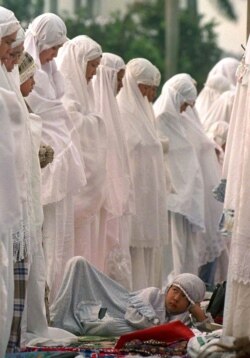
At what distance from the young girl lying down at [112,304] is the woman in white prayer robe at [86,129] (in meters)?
1.73

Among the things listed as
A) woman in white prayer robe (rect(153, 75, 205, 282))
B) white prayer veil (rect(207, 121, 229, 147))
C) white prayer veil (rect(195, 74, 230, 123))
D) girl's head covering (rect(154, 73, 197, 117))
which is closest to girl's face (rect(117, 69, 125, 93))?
woman in white prayer robe (rect(153, 75, 205, 282))

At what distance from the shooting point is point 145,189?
56.5ft

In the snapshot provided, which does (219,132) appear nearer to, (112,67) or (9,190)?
(112,67)

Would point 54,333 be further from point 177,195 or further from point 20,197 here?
point 177,195

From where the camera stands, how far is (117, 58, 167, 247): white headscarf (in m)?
17.1

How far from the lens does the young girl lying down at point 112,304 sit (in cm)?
1361

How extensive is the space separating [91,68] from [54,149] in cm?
130

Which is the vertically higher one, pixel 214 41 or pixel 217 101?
pixel 217 101

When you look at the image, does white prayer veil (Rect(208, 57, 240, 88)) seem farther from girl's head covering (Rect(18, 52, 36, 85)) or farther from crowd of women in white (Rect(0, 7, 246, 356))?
girl's head covering (Rect(18, 52, 36, 85))

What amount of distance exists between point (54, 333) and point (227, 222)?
140 cm

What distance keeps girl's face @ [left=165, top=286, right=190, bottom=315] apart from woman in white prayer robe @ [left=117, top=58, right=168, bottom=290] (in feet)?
10.8

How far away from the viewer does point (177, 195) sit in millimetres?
18141

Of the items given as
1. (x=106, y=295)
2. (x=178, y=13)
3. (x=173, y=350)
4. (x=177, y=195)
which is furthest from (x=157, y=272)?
(x=178, y=13)

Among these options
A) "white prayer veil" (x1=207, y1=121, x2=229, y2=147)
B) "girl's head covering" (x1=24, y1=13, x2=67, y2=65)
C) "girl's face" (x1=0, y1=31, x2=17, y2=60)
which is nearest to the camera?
"girl's face" (x1=0, y1=31, x2=17, y2=60)
